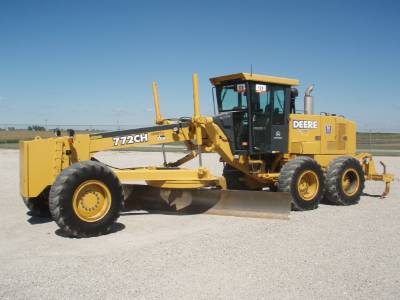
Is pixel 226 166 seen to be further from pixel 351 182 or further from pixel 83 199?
pixel 83 199

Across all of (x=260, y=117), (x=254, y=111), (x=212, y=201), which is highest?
(x=254, y=111)

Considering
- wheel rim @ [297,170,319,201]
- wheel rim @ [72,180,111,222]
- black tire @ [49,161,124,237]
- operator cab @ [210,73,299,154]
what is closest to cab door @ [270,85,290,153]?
operator cab @ [210,73,299,154]

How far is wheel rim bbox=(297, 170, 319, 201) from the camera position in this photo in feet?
33.1

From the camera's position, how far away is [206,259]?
6125 millimetres

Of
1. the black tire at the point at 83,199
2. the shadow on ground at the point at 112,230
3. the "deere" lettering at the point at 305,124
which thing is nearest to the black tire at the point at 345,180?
the "deere" lettering at the point at 305,124

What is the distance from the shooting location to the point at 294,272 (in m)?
5.59

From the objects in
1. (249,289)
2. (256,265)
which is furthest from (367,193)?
(249,289)

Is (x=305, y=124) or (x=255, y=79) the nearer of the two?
(x=255, y=79)

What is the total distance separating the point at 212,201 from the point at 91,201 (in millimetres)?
2775

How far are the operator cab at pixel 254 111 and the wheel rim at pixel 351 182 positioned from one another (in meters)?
1.71

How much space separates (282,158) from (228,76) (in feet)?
7.62

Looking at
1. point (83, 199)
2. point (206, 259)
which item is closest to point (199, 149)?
point (83, 199)

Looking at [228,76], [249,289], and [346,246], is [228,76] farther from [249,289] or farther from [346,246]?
[249,289]

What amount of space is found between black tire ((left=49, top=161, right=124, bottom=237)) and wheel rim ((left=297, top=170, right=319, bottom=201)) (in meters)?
4.19
